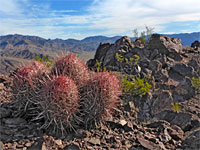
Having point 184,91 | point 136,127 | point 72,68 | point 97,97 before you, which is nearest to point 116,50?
point 184,91

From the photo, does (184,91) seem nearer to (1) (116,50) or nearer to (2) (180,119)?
(2) (180,119)

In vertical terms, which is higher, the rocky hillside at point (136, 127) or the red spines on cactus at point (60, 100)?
the red spines on cactus at point (60, 100)

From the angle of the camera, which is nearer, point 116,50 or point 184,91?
point 184,91

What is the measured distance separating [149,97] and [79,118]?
2552 mm

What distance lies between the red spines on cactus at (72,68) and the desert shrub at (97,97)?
0.34 m

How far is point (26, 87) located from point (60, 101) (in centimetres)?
136

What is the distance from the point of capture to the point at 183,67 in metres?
9.49

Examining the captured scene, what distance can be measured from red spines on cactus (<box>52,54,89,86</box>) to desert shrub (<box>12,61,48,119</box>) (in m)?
0.41

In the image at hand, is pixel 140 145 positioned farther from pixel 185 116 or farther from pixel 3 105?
pixel 3 105

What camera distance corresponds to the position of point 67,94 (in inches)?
162

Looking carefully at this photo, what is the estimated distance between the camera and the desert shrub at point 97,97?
4430 millimetres

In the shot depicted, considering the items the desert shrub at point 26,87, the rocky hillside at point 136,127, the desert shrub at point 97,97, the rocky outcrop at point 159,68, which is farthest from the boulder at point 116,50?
the desert shrub at point 97,97

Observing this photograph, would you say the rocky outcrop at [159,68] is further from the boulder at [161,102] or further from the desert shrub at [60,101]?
the desert shrub at [60,101]

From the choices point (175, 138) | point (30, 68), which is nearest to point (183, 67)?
point (175, 138)
